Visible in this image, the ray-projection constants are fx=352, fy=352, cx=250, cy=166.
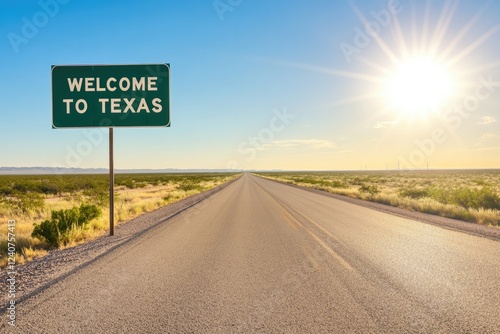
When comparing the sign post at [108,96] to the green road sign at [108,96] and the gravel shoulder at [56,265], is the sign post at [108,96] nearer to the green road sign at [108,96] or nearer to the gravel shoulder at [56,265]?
the green road sign at [108,96]

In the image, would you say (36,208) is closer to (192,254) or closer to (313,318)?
(192,254)

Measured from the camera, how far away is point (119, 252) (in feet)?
26.2

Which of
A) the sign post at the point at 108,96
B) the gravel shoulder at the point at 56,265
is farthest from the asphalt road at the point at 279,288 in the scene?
the sign post at the point at 108,96

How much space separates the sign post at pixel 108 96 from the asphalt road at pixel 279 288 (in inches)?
146

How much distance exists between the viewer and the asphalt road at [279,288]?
13.4ft

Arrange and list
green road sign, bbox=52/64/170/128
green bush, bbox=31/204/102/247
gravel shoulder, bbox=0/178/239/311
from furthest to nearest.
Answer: green road sign, bbox=52/64/170/128 < green bush, bbox=31/204/102/247 < gravel shoulder, bbox=0/178/239/311

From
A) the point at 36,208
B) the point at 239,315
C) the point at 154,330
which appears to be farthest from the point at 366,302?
the point at 36,208

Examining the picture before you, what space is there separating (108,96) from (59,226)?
4.04 meters

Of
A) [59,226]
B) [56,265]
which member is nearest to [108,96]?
[59,226]

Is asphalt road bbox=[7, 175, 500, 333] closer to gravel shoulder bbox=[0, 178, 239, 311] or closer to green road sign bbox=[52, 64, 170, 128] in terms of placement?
gravel shoulder bbox=[0, 178, 239, 311]

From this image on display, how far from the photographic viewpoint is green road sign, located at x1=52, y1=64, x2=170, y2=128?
409 inches

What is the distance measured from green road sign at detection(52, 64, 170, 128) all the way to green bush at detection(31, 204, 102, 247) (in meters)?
2.69

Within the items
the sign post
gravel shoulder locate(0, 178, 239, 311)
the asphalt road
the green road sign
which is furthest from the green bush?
the green road sign

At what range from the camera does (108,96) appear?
10469 millimetres
